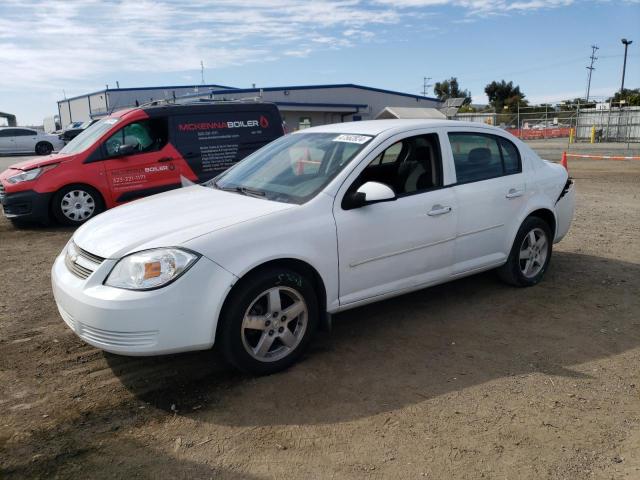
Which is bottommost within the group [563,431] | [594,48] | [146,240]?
[563,431]

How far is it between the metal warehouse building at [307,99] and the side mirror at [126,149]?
26.0 m

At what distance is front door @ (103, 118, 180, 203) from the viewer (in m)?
8.46

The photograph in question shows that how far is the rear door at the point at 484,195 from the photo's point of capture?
4.58 meters

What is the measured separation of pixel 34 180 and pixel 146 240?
19.9 ft

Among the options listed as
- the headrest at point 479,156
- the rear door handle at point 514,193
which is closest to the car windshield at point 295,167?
the headrest at point 479,156

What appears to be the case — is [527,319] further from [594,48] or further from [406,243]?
[594,48]

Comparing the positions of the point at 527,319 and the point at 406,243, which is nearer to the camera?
the point at 406,243

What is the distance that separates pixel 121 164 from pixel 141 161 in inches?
12.4

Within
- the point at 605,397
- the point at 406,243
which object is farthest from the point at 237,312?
the point at 605,397

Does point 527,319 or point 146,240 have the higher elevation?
point 146,240

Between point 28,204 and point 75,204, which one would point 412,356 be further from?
point 28,204

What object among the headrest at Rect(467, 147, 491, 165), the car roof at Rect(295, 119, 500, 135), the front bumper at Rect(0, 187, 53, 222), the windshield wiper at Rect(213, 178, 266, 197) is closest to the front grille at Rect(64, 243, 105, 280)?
the windshield wiper at Rect(213, 178, 266, 197)

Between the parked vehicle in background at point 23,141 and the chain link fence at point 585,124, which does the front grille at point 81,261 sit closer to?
the parked vehicle in background at point 23,141

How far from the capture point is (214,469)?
2711 mm
